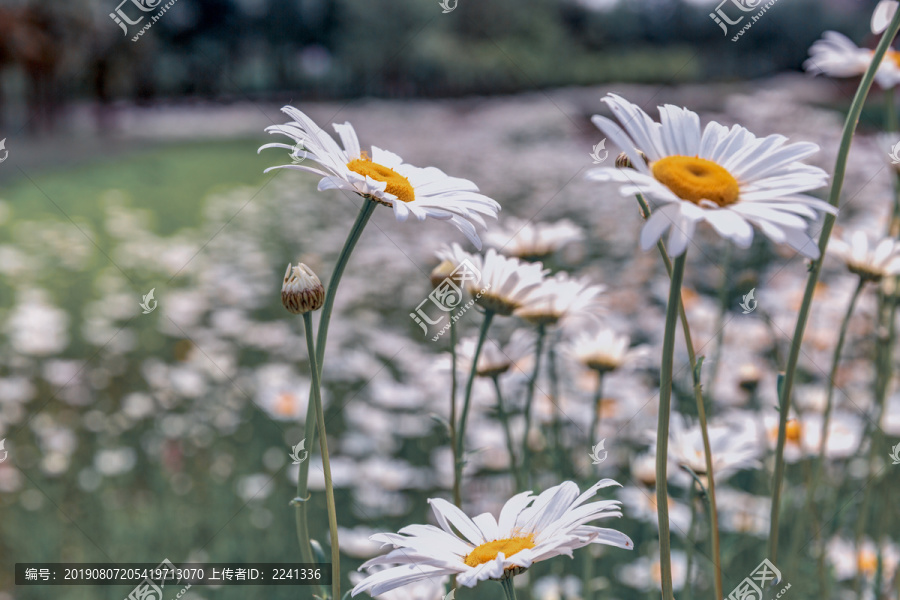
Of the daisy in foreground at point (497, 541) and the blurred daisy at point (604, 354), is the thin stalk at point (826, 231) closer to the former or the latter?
the daisy in foreground at point (497, 541)

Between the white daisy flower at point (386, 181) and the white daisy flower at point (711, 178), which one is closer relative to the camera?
the white daisy flower at point (711, 178)

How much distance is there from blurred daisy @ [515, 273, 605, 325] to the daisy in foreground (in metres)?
0.30

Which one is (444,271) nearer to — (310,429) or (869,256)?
(310,429)

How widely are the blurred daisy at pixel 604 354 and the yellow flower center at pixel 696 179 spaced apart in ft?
1.73

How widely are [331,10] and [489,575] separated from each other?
18573 millimetres

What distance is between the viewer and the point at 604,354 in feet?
3.42

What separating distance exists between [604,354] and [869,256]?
365 mm

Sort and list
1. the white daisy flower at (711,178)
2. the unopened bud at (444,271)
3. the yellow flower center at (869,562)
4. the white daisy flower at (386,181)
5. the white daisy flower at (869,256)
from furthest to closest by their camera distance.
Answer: the yellow flower center at (869,562) → the white daisy flower at (869,256) → the unopened bud at (444,271) → the white daisy flower at (386,181) → the white daisy flower at (711,178)

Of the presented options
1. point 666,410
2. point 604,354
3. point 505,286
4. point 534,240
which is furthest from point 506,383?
point 666,410

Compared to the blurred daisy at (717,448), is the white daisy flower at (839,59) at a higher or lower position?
higher

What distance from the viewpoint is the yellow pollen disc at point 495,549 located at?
1.48 feet

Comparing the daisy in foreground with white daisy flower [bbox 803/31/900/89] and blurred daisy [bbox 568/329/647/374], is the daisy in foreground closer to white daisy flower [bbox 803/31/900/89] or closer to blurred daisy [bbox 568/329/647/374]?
blurred daisy [bbox 568/329/647/374]

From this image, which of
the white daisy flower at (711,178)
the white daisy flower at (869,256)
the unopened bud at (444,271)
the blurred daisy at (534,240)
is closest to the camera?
the white daisy flower at (711,178)

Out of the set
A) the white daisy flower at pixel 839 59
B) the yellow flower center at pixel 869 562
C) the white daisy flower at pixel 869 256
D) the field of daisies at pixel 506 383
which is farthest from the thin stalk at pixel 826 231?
the yellow flower center at pixel 869 562
